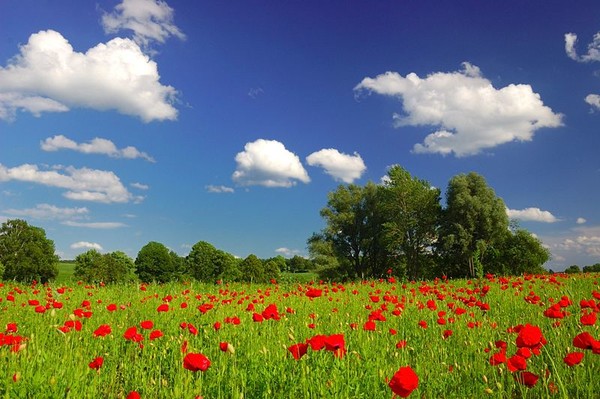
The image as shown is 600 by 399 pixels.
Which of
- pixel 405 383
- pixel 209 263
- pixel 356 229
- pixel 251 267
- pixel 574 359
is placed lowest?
pixel 251 267

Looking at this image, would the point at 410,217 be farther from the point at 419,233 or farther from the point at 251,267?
the point at 251,267

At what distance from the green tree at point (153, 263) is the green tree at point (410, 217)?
128 feet

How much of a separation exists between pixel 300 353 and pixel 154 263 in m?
71.3

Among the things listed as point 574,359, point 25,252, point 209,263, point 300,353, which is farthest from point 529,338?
point 209,263

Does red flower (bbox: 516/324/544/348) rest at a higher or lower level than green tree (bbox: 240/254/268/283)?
higher

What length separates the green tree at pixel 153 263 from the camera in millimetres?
68688

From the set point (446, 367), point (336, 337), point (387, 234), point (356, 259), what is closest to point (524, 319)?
point (446, 367)

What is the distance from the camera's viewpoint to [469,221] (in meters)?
42.9

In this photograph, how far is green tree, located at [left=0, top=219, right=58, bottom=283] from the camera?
49562 mm

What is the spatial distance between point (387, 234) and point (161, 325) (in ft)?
128

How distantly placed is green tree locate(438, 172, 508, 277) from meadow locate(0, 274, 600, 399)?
3504 centimetres

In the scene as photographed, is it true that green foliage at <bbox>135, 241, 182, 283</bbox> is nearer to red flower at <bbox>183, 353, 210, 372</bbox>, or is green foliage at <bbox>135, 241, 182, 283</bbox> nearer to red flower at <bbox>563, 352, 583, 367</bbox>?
red flower at <bbox>183, 353, 210, 372</bbox>

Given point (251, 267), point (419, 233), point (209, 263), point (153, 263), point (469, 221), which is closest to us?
point (469, 221)

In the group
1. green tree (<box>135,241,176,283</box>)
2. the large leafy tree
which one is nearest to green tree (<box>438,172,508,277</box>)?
the large leafy tree
